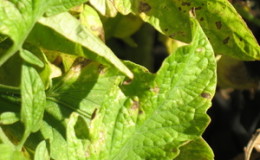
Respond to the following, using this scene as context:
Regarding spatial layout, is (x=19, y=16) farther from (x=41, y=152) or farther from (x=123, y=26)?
(x=123, y=26)

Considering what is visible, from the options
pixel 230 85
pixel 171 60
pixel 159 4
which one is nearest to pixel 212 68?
pixel 171 60

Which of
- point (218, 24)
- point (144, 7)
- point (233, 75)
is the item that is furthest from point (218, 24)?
point (233, 75)

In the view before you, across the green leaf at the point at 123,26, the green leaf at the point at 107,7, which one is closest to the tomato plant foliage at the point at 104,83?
the green leaf at the point at 107,7

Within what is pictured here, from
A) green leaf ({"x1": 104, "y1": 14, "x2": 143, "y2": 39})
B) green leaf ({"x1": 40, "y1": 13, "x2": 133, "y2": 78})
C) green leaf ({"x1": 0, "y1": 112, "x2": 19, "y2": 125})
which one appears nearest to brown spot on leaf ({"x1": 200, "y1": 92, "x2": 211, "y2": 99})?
green leaf ({"x1": 40, "y1": 13, "x2": 133, "y2": 78})

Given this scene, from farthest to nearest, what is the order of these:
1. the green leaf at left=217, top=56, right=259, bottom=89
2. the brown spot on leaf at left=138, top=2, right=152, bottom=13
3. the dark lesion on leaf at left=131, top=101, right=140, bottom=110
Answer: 1. the green leaf at left=217, top=56, right=259, bottom=89
2. the brown spot on leaf at left=138, top=2, right=152, bottom=13
3. the dark lesion on leaf at left=131, top=101, right=140, bottom=110

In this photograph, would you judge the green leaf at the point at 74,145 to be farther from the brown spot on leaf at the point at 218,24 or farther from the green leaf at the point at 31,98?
the brown spot on leaf at the point at 218,24

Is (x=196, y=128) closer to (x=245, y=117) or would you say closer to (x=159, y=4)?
(x=159, y=4)

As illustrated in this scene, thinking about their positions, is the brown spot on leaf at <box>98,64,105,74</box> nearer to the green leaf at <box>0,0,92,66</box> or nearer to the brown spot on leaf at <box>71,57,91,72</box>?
the brown spot on leaf at <box>71,57,91,72</box>
